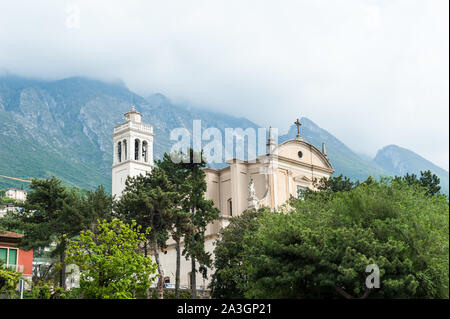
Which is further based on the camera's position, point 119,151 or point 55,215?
point 119,151

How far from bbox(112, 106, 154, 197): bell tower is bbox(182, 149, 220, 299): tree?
2283 centimetres

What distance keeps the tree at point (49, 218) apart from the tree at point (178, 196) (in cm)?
565

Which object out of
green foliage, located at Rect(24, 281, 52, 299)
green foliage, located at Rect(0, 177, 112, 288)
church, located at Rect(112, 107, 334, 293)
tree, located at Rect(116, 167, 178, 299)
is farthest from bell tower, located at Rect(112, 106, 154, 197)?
green foliage, located at Rect(24, 281, 52, 299)

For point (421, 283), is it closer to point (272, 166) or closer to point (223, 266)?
point (223, 266)

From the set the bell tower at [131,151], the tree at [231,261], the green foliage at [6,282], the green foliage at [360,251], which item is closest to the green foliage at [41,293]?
the green foliage at [6,282]

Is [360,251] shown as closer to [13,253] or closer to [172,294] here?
[172,294]

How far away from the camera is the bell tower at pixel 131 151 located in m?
63.7

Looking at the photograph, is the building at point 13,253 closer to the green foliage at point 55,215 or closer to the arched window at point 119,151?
the green foliage at point 55,215

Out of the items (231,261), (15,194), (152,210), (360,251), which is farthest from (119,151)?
(15,194)

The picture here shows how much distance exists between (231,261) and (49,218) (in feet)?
39.9

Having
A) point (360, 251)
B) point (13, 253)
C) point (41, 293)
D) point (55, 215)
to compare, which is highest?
point (55, 215)

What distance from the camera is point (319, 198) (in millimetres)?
34906

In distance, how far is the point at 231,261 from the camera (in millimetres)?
36406

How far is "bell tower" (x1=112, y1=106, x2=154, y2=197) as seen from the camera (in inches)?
2509
